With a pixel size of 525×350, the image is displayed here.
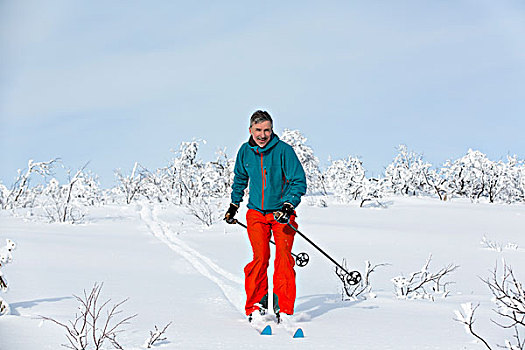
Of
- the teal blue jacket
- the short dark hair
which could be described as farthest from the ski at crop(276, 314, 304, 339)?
the short dark hair

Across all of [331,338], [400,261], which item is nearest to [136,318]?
[331,338]

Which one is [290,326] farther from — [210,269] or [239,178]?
[210,269]

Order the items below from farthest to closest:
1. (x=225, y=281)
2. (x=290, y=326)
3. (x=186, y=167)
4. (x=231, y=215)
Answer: (x=186, y=167) → (x=225, y=281) → (x=231, y=215) → (x=290, y=326)

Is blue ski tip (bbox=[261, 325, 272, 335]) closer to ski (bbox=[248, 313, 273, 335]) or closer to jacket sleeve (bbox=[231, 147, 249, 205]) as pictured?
ski (bbox=[248, 313, 273, 335])

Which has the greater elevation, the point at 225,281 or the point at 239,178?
the point at 239,178

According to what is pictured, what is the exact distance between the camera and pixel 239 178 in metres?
4.47

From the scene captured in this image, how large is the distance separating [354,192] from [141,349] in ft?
65.3

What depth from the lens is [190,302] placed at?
14.9 ft

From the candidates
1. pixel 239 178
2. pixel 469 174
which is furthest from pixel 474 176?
pixel 239 178

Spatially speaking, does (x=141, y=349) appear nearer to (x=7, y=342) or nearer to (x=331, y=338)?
(x=7, y=342)

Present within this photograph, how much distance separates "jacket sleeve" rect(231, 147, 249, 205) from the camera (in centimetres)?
436

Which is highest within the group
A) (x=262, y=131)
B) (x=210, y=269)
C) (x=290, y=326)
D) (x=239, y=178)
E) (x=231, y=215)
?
(x=262, y=131)

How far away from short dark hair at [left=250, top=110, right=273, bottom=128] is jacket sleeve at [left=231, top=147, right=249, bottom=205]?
1.15 ft

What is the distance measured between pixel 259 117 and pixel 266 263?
121 centimetres
